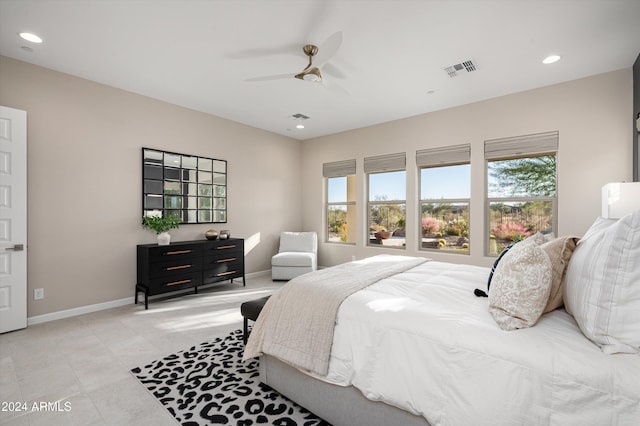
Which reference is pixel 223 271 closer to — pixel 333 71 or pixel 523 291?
pixel 333 71

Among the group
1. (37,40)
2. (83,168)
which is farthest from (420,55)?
(83,168)

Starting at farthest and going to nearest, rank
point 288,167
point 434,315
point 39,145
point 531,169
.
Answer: point 288,167 → point 531,169 → point 39,145 → point 434,315

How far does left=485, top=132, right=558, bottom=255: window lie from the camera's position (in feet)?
13.2

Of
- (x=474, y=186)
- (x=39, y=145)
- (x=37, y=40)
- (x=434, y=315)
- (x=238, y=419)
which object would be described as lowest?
(x=238, y=419)

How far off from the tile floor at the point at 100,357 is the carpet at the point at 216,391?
99mm

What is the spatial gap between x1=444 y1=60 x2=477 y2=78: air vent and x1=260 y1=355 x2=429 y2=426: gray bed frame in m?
3.38

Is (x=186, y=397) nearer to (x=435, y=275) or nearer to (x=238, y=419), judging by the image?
(x=238, y=419)

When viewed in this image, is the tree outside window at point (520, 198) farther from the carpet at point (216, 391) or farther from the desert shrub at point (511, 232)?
the carpet at point (216, 391)

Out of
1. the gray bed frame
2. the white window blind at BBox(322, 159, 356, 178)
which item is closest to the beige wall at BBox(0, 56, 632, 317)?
the white window blind at BBox(322, 159, 356, 178)

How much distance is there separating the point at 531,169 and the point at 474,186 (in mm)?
733

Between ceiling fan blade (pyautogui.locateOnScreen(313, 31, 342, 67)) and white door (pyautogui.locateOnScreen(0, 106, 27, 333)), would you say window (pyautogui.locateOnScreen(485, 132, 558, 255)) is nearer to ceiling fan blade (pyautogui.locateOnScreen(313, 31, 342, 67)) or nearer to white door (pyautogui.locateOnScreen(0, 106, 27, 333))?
ceiling fan blade (pyautogui.locateOnScreen(313, 31, 342, 67))

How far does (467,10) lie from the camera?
2.45 meters

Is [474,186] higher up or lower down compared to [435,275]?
higher up

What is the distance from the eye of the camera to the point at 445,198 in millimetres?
4898
